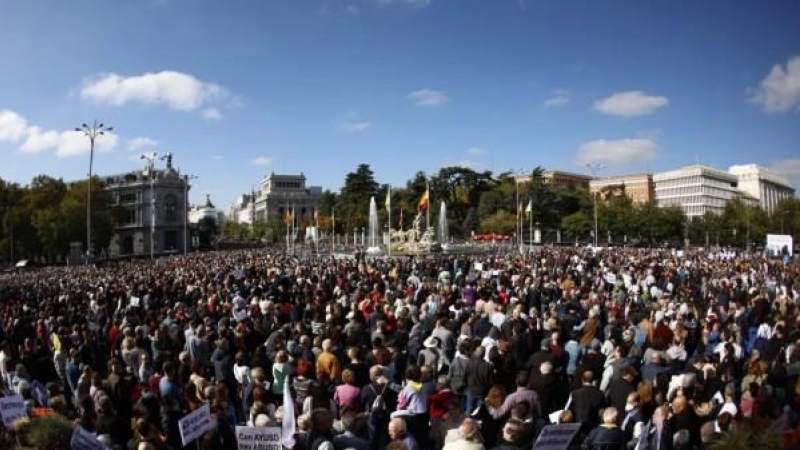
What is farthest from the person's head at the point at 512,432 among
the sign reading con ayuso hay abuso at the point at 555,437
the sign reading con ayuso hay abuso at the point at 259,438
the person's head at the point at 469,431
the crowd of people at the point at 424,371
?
the sign reading con ayuso hay abuso at the point at 259,438

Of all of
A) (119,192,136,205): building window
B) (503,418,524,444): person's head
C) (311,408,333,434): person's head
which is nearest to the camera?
(503,418,524,444): person's head

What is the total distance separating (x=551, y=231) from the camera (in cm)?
9219

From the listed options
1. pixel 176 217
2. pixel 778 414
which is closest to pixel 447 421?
pixel 778 414

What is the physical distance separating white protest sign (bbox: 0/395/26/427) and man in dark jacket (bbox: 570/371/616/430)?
655 centimetres

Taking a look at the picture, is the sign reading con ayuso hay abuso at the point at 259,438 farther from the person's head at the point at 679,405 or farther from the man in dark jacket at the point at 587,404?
the person's head at the point at 679,405

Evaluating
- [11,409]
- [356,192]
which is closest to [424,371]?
[11,409]

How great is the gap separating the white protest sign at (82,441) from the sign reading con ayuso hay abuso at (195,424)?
0.82m

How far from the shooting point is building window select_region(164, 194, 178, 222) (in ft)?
376

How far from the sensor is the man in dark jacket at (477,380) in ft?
30.4

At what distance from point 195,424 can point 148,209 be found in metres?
118

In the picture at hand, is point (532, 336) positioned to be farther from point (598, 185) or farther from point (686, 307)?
point (598, 185)

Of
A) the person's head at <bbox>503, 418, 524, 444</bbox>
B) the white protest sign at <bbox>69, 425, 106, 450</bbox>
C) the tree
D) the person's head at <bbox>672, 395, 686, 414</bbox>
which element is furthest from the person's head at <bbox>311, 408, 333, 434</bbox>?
the tree

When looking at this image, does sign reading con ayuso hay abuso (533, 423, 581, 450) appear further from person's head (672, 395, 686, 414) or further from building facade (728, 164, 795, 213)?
building facade (728, 164, 795, 213)

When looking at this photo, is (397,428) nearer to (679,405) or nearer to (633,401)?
(633,401)
